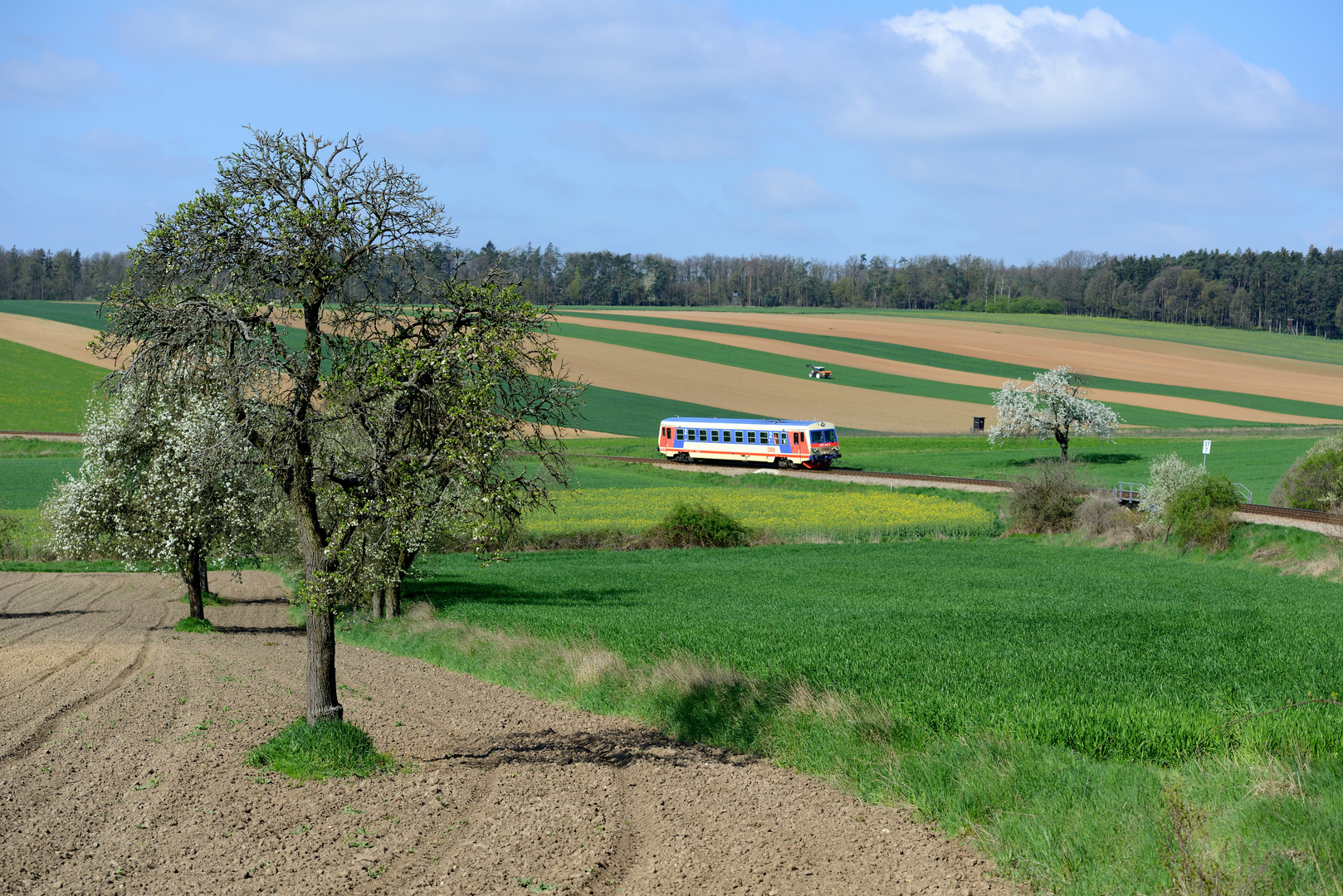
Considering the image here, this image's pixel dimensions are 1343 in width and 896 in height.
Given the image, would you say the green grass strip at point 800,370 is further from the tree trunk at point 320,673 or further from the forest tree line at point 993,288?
the tree trunk at point 320,673

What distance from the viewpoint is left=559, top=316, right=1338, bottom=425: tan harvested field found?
76.9 meters

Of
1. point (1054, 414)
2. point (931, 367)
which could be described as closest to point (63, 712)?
point (1054, 414)

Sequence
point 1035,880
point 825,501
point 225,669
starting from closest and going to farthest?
point 1035,880
point 225,669
point 825,501

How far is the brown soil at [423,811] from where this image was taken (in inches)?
294

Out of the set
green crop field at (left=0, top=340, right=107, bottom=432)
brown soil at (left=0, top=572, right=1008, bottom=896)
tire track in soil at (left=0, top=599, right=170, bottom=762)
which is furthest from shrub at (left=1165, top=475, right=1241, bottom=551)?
green crop field at (left=0, top=340, right=107, bottom=432)

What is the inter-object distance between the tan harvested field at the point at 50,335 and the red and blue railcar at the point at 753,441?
4379 centimetres

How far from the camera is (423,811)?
9.10m

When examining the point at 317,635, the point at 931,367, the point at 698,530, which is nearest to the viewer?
the point at 317,635

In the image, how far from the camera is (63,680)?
15086mm

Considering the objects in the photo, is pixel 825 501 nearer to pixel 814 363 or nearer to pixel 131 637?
pixel 131 637

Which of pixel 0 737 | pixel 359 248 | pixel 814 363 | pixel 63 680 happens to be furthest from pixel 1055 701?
pixel 814 363

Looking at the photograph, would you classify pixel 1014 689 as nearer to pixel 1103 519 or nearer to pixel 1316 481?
pixel 1103 519

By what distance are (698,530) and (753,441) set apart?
69.8 ft

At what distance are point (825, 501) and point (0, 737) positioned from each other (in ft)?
125
